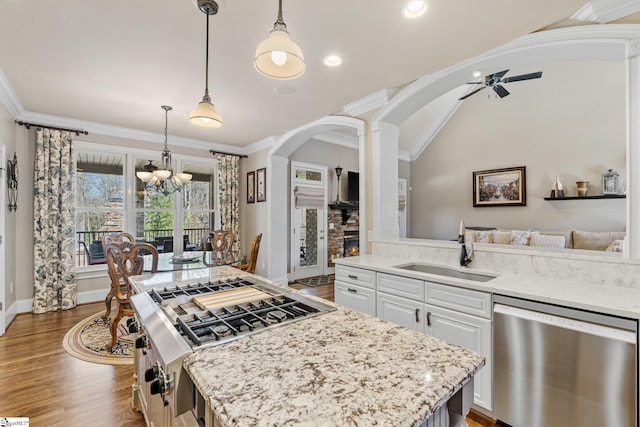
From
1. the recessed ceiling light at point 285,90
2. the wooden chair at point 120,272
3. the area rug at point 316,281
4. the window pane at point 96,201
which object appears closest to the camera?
the wooden chair at point 120,272

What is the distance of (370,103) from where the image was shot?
3303 mm

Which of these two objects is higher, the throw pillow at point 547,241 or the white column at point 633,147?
the white column at point 633,147

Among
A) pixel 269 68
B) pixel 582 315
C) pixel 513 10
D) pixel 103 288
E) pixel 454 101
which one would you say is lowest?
pixel 103 288

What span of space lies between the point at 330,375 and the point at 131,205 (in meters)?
5.03

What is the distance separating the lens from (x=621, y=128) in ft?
15.4

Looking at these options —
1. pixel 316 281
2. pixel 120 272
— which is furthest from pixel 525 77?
pixel 120 272

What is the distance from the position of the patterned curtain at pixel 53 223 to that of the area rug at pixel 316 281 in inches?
139

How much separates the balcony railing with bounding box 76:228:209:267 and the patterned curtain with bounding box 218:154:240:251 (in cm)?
46

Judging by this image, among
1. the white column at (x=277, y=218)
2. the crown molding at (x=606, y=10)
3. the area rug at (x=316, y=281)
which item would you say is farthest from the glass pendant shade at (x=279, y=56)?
the area rug at (x=316, y=281)

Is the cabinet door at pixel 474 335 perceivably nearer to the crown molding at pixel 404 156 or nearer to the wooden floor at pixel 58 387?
the wooden floor at pixel 58 387

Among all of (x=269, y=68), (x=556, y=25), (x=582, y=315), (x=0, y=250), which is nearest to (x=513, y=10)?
(x=556, y=25)

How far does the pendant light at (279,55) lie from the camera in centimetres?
121

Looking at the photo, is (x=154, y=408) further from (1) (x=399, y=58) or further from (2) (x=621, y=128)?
(2) (x=621, y=128)

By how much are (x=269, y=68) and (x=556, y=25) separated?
2.20 metres
